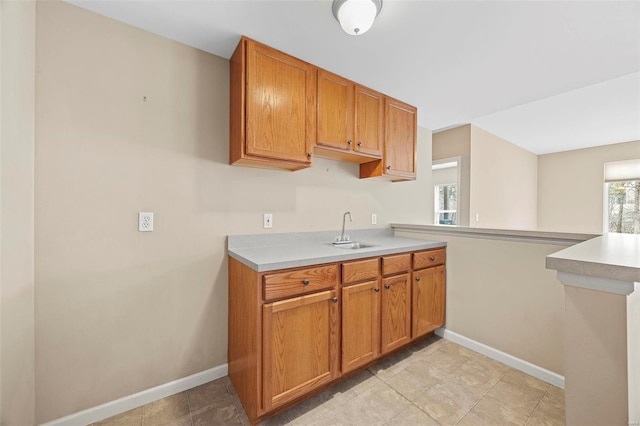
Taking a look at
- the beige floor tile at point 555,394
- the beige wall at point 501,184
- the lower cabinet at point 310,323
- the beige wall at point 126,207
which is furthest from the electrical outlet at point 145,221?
the beige wall at point 501,184

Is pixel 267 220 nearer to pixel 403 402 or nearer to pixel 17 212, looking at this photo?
pixel 17 212

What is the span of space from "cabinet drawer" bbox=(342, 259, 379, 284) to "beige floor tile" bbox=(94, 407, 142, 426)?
4.70 feet

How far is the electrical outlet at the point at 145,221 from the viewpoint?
1.62m

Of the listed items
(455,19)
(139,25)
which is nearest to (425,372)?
(455,19)

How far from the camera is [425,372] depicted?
194 cm

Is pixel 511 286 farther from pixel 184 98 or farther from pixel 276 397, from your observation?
pixel 184 98

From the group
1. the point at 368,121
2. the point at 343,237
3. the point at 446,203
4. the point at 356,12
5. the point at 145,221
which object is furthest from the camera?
the point at 446,203

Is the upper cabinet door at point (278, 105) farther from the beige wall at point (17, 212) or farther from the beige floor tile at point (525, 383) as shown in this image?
the beige floor tile at point (525, 383)

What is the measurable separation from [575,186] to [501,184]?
6.62ft

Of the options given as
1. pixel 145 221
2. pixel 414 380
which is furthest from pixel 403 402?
pixel 145 221

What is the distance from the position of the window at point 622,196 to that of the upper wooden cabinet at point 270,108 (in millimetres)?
5877

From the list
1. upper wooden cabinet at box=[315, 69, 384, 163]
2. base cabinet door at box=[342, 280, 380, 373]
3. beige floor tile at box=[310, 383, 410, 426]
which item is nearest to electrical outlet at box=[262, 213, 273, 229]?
Result: upper wooden cabinet at box=[315, 69, 384, 163]

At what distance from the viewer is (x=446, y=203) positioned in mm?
6812

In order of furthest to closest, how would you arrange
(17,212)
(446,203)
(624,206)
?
(446,203), (624,206), (17,212)
